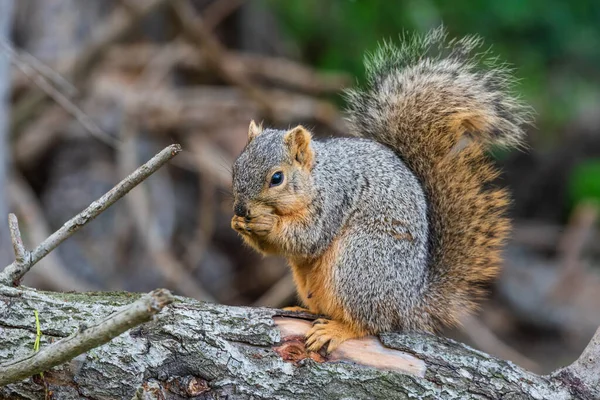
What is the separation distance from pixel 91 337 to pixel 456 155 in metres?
1.43

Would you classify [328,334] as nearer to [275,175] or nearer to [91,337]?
[275,175]

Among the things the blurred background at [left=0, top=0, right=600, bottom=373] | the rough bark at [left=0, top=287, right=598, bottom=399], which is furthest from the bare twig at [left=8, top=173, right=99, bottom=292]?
the rough bark at [left=0, top=287, right=598, bottom=399]

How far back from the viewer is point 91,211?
5.55 feet

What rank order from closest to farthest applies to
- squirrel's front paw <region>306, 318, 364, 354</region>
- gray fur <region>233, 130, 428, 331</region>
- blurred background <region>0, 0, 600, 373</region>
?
squirrel's front paw <region>306, 318, 364, 354</region> < gray fur <region>233, 130, 428, 331</region> < blurred background <region>0, 0, 600, 373</region>

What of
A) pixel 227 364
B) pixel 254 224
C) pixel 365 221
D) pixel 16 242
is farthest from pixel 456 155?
pixel 16 242

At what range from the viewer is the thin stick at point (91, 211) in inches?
64.7

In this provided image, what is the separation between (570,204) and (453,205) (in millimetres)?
4541

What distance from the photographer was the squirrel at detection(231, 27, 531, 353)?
2246mm

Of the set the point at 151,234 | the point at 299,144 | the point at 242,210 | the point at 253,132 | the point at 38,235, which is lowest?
the point at 242,210

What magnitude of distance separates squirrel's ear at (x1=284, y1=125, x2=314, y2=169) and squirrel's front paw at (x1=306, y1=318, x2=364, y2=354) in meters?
0.57

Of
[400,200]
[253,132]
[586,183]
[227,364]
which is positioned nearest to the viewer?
[227,364]

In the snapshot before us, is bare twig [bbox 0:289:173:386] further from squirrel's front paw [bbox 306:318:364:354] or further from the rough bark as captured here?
squirrel's front paw [bbox 306:318:364:354]

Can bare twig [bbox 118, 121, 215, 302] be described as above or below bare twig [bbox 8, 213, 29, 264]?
above

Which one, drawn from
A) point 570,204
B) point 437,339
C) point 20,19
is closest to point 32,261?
point 437,339
